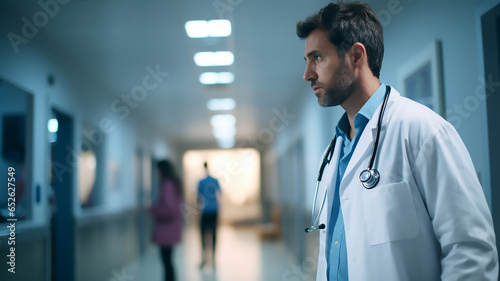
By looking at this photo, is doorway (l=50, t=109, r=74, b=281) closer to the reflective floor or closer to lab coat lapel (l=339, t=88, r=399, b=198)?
the reflective floor

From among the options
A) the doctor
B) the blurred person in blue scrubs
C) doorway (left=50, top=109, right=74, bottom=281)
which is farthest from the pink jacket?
the doctor

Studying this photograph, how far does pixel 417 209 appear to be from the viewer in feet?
3.39

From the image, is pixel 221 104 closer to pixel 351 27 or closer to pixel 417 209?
pixel 351 27

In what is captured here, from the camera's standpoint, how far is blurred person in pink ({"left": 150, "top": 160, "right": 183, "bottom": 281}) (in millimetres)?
3932

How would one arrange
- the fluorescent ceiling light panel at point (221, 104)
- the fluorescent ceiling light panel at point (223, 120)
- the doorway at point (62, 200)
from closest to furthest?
the doorway at point (62, 200)
the fluorescent ceiling light panel at point (221, 104)
the fluorescent ceiling light panel at point (223, 120)

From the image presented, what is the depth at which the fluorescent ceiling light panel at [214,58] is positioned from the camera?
4277 millimetres

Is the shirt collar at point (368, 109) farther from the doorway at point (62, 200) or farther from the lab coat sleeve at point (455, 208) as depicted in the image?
the doorway at point (62, 200)

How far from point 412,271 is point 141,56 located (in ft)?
12.4

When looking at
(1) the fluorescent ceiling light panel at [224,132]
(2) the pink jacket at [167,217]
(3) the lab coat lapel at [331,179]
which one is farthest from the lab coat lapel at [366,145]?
(1) the fluorescent ceiling light panel at [224,132]

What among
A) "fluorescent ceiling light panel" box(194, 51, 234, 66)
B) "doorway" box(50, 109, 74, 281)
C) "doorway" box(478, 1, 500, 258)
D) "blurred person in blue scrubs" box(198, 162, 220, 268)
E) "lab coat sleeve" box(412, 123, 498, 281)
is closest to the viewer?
"lab coat sleeve" box(412, 123, 498, 281)

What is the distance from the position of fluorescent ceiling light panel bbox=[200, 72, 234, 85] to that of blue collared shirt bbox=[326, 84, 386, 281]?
389 cm

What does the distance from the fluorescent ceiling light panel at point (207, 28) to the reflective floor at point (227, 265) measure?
2.75 m

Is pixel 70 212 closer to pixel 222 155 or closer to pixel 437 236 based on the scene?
pixel 437 236

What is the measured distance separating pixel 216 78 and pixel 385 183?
14.4 ft
